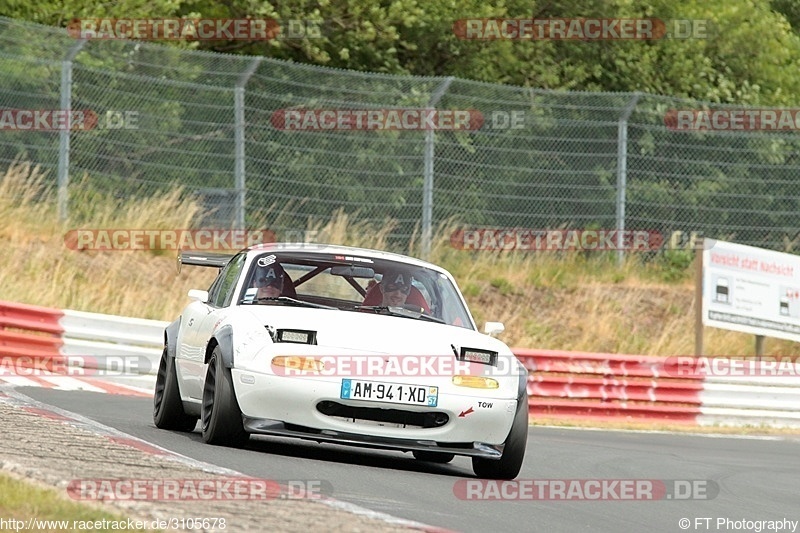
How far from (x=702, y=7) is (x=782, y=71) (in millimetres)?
1999

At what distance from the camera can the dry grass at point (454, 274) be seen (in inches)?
791

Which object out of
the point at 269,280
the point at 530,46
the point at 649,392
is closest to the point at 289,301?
the point at 269,280

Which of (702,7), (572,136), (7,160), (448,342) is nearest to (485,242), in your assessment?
(572,136)

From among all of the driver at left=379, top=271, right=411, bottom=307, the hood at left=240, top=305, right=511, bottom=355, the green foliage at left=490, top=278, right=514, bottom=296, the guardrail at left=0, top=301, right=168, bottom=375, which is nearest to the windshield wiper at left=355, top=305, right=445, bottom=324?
the driver at left=379, top=271, right=411, bottom=307

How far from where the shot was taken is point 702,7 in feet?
99.2

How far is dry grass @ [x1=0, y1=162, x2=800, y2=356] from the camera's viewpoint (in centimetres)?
2009

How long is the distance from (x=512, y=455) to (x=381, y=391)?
3.45ft

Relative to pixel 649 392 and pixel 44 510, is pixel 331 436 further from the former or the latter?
pixel 649 392

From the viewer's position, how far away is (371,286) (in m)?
10.6

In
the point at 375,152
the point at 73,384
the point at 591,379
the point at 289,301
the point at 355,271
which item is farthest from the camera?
the point at 375,152

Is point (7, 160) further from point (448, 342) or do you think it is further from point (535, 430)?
point (448, 342)

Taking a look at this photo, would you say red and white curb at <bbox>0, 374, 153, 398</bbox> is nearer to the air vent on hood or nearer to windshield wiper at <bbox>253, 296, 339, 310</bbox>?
windshield wiper at <bbox>253, 296, 339, 310</bbox>

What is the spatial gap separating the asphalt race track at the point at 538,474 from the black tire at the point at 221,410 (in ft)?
0.32

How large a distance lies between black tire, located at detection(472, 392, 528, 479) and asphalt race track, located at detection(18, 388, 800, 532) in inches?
6.8
